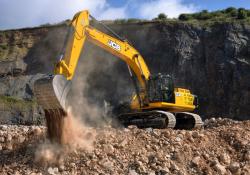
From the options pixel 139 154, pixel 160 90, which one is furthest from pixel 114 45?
pixel 139 154

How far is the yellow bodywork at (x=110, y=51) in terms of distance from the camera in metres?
12.1

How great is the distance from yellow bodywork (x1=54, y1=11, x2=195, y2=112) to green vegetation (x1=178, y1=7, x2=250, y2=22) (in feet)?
70.3

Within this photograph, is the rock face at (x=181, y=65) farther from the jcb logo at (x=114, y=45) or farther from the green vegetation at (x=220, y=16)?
the jcb logo at (x=114, y=45)

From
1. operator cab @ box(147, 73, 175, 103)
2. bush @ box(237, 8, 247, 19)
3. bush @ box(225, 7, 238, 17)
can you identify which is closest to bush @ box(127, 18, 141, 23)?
bush @ box(225, 7, 238, 17)

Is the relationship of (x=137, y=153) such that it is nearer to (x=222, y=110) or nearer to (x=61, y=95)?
(x=61, y=95)

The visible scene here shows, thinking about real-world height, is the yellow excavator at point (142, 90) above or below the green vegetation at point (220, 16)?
below

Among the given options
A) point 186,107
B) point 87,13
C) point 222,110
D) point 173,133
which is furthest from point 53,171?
point 222,110

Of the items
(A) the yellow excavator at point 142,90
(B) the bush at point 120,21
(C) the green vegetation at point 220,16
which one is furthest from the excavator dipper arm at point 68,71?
(B) the bush at point 120,21

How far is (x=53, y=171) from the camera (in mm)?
9484

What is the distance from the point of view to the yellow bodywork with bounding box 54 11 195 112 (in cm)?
1206

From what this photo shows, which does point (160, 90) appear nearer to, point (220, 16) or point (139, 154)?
point (139, 154)

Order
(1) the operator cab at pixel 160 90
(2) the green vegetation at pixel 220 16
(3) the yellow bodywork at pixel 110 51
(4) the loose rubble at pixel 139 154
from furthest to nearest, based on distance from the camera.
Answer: (2) the green vegetation at pixel 220 16 < (1) the operator cab at pixel 160 90 < (3) the yellow bodywork at pixel 110 51 < (4) the loose rubble at pixel 139 154

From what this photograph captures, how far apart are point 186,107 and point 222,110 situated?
1582 cm

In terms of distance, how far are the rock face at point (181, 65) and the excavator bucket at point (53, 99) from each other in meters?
21.7
